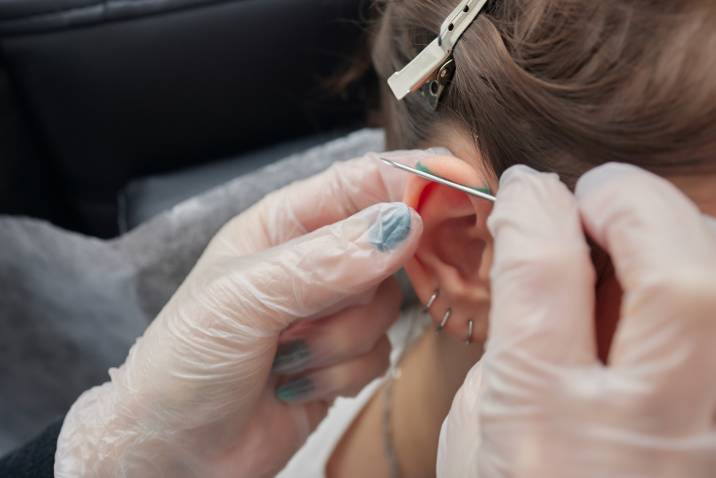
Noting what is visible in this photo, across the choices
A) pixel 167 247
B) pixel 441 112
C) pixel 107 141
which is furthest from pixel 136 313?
pixel 441 112

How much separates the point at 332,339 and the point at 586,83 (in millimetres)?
475

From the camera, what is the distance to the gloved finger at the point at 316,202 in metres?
0.84

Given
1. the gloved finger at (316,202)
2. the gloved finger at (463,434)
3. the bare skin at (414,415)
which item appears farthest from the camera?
the bare skin at (414,415)

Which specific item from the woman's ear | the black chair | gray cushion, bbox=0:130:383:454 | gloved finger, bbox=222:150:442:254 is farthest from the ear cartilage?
the black chair

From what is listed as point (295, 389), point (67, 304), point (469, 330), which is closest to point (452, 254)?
point (469, 330)

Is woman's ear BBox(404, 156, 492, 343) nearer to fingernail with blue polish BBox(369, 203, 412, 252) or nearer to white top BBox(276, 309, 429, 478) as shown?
fingernail with blue polish BBox(369, 203, 412, 252)

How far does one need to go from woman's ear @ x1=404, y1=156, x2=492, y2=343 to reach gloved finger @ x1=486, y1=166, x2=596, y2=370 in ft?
0.51

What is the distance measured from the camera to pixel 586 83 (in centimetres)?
59

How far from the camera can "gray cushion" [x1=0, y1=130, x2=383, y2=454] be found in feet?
3.68

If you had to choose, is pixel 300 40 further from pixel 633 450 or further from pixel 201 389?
pixel 633 450

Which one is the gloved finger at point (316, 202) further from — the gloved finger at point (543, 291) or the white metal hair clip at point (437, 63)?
the gloved finger at point (543, 291)

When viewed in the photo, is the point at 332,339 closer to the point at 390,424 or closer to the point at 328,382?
the point at 328,382

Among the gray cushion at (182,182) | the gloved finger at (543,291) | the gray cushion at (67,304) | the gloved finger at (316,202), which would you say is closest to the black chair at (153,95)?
the gray cushion at (182,182)

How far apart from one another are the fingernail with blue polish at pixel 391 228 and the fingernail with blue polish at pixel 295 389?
296 millimetres
